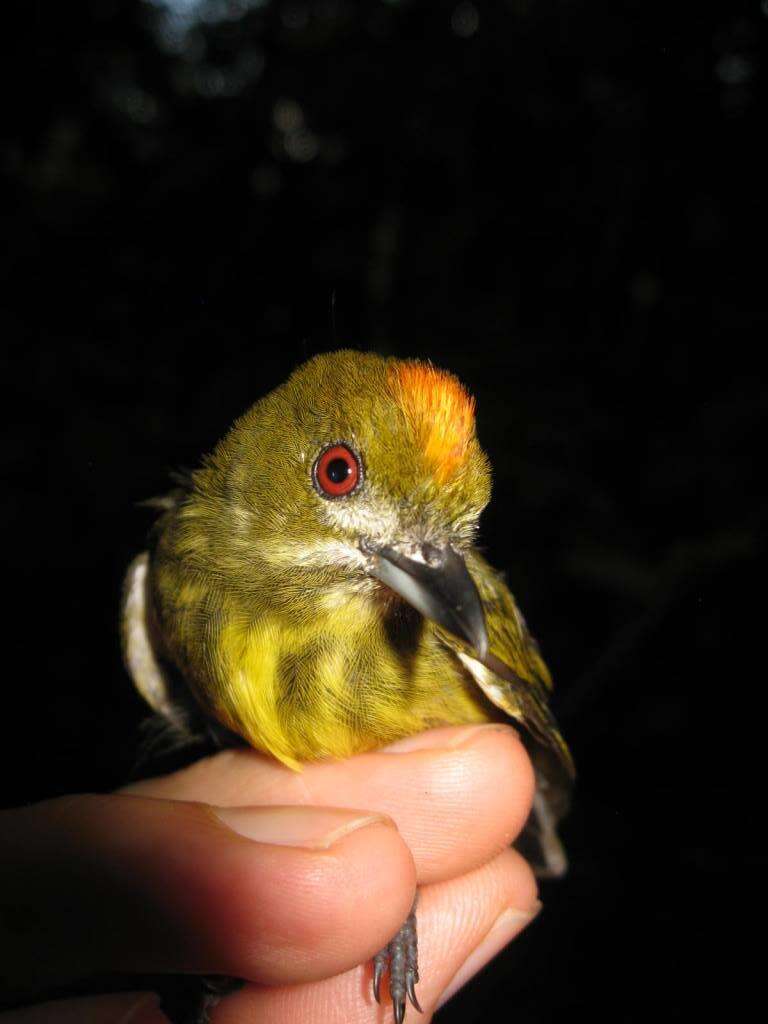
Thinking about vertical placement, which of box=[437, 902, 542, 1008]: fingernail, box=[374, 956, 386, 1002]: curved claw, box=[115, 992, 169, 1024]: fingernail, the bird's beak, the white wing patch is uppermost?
the white wing patch

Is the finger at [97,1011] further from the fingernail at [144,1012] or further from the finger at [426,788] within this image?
the finger at [426,788]

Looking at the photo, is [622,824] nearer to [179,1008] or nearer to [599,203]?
[179,1008]

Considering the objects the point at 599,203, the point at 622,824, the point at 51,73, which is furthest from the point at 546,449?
the point at 51,73

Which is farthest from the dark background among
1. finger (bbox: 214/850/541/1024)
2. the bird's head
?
the bird's head

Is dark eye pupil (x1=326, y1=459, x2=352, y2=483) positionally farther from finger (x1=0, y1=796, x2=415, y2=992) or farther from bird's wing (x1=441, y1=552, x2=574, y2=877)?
finger (x1=0, y1=796, x2=415, y2=992)

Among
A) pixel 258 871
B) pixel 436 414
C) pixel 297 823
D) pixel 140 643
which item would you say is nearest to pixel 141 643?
pixel 140 643

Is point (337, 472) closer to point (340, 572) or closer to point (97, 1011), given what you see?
point (340, 572)
